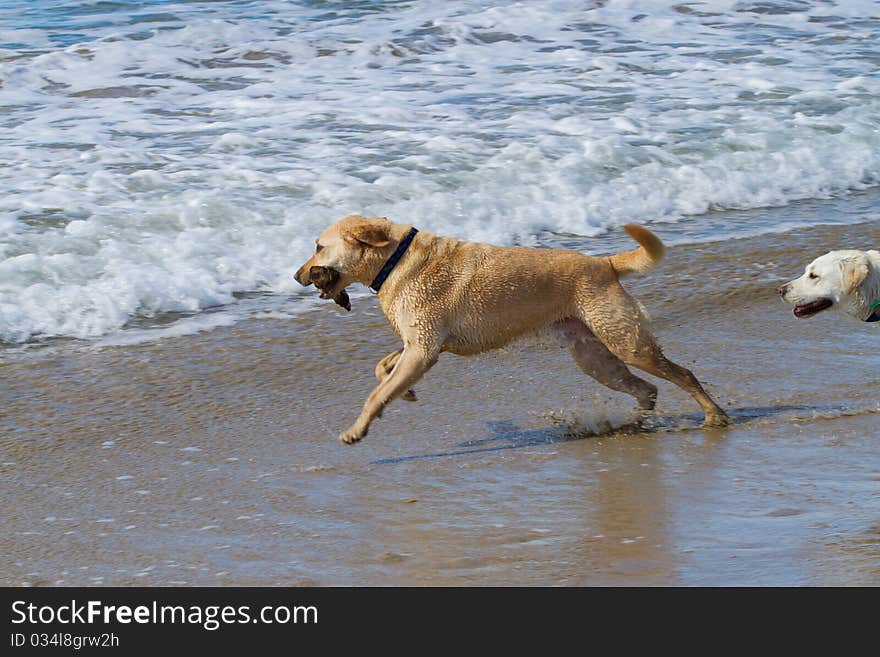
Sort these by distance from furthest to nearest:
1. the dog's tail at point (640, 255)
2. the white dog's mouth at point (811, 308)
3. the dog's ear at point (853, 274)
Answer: the white dog's mouth at point (811, 308) → the dog's ear at point (853, 274) → the dog's tail at point (640, 255)

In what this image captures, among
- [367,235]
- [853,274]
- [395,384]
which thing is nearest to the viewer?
→ [395,384]

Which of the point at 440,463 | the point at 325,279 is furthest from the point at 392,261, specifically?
the point at 440,463

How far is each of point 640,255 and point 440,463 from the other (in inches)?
54.8

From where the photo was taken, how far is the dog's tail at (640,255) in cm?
578

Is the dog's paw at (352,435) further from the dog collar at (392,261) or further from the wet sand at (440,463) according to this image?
the dog collar at (392,261)

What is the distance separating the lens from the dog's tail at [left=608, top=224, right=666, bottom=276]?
5.78 meters

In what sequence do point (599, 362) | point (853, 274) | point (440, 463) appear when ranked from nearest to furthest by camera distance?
1. point (440, 463)
2. point (853, 274)
3. point (599, 362)

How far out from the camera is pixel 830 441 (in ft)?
17.6

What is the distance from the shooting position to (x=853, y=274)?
5906 mm

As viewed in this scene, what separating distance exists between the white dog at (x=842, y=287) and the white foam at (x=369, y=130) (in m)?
3.01

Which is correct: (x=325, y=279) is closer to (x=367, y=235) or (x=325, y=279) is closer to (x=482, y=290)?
(x=367, y=235)

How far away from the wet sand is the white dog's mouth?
0.34 metres

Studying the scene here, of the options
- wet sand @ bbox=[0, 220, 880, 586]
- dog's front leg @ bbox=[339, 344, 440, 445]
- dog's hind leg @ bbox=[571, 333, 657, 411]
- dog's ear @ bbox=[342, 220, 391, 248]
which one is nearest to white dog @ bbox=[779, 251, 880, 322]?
wet sand @ bbox=[0, 220, 880, 586]

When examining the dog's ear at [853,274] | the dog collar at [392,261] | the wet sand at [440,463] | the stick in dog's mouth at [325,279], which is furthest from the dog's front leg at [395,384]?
the dog's ear at [853,274]
